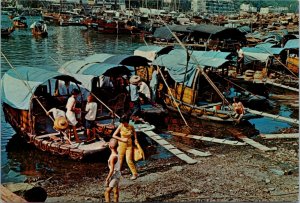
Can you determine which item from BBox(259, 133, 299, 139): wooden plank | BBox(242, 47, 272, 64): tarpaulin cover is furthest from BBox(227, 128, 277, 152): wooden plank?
BBox(242, 47, 272, 64): tarpaulin cover

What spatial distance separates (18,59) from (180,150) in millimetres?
28995

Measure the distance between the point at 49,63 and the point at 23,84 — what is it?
23484 mm

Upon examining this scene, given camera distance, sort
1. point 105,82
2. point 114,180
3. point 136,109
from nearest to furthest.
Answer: point 114,180, point 136,109, point 105,82

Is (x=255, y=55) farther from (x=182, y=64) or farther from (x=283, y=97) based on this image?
(x=182, y=64)

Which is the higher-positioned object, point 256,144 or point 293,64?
point 293,64

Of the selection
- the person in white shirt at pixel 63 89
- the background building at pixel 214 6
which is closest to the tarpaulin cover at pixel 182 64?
the person in white shirt at pixel 63 89

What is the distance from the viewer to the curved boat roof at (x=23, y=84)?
13.7m

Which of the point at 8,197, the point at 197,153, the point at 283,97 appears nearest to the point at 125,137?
the point at 8,197

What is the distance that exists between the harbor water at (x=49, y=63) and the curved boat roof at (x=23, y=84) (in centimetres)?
187

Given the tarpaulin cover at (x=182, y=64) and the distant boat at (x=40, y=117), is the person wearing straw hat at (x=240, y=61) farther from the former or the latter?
the distant boat at (x=40, y=117)

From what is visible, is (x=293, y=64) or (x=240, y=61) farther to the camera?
(x=293, y=64)

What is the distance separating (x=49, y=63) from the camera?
121 feet

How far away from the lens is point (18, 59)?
38.8 metres

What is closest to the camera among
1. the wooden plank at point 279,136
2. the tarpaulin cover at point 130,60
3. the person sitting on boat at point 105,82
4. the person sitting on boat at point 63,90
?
the wooden plank at point 279,136
